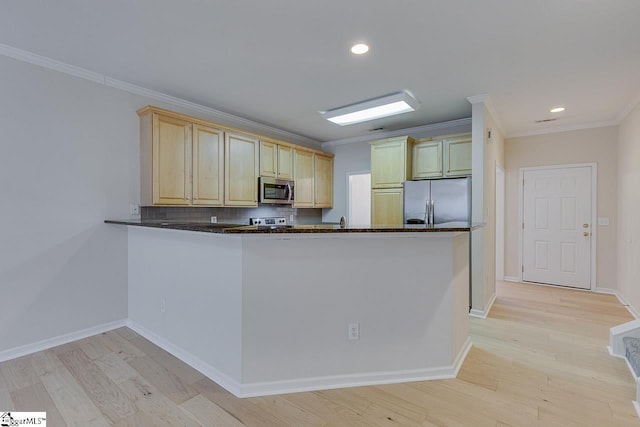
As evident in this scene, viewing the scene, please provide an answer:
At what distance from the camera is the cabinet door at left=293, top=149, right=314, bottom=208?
205 inches

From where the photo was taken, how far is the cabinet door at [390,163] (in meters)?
4.71

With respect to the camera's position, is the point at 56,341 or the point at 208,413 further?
the point at 56,341

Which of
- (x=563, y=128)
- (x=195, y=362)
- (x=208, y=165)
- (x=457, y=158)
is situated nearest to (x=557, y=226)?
(x=563, y=128)

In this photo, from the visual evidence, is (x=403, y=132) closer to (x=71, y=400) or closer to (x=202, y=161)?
(x=202, y=161)

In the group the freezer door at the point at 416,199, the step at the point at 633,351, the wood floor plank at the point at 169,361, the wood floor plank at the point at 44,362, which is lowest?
the wood floor plank at the point at 44,362

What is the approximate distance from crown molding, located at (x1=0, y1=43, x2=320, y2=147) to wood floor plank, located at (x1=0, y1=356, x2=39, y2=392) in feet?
8.28

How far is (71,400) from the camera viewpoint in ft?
6.56

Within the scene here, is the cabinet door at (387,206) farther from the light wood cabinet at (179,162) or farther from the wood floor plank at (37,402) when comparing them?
the wood floor plank at (37,402)

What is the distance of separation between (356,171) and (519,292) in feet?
10.8

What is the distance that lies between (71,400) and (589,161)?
6.67 metres

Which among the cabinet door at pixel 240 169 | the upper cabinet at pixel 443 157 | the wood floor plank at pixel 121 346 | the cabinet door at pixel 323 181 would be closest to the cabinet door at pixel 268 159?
the cabinet door at pixel 240 169

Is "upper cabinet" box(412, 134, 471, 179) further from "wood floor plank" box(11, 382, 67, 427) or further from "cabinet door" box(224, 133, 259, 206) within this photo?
"wood floor plank" box(11, 382, 67, 427)

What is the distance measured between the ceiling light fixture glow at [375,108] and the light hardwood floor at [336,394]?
2.68 meters
